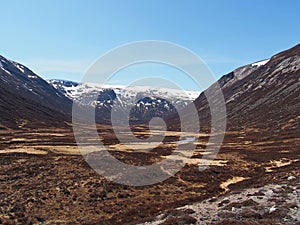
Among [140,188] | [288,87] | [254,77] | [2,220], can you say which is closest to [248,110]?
[288,87]

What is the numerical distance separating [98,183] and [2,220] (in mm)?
11766

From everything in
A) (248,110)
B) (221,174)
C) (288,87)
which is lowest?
(221,174)

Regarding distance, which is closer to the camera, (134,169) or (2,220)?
(2,220)

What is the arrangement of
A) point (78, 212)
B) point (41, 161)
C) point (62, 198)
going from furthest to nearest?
point (41, 161), point (62, 198), point (78, 212)

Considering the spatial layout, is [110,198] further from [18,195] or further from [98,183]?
[18,195]

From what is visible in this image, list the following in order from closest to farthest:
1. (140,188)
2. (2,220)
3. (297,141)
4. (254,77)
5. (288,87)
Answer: (2,220), (140,188), (297,141), (288,87), (254,77)

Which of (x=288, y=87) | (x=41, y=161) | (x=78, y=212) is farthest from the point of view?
(x=288, y=87)

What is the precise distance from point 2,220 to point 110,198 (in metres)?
9.79

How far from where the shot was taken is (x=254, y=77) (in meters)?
198

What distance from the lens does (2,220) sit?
80.2 feet

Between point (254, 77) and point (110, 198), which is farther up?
point (254, 77)

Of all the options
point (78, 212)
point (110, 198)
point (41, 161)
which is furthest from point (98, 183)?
point (41, 161)

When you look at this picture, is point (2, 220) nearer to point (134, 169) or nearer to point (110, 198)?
point (110, 198)

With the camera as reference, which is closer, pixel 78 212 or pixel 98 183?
pixel 78 212
